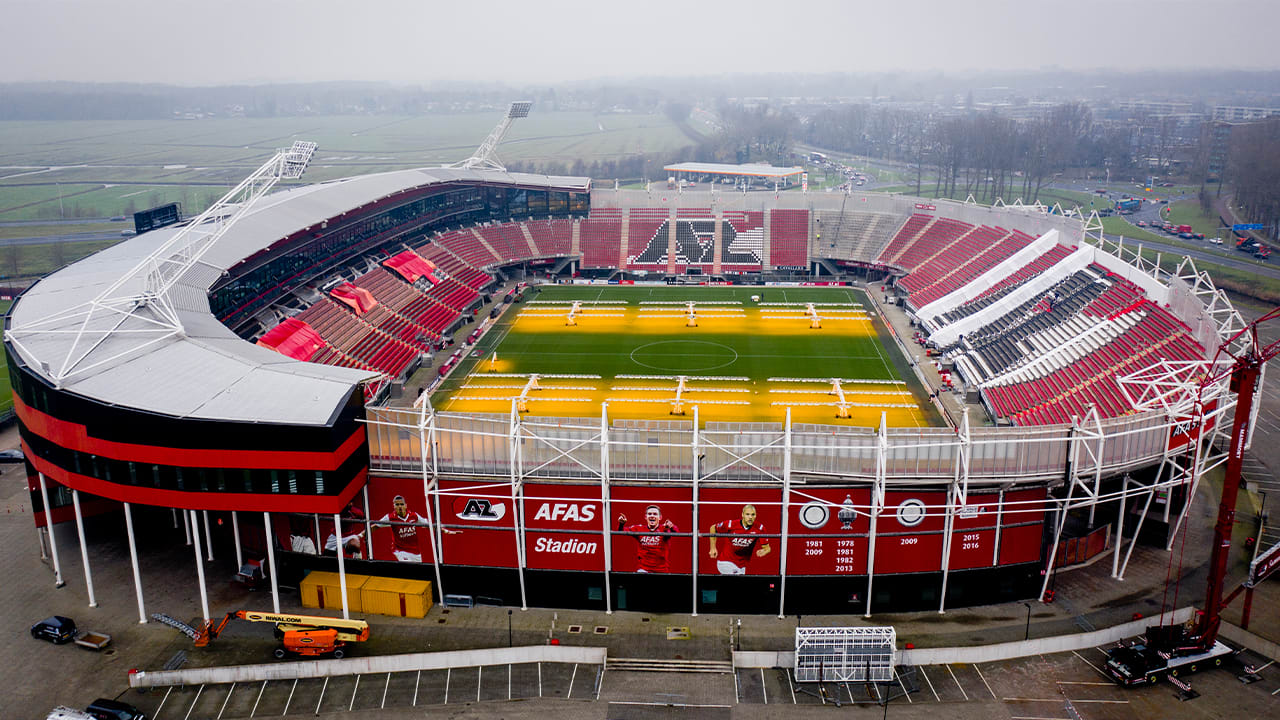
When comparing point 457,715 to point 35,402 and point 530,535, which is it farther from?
point 35,402

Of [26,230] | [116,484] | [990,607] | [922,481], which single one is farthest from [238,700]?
[26,230]

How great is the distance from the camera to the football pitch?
214 feet

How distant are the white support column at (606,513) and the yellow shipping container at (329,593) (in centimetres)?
1099

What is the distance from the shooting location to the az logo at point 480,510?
4138 cm

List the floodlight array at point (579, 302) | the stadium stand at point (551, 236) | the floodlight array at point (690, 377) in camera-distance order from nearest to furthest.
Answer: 1. the floodlight array at point (690, 377)
2. the floodlight array at point (579, 302)
3. the stadium stand at point (551, 236)

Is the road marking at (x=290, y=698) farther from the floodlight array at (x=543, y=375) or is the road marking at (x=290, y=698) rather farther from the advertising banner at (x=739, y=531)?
the floodlight array at (x=543, y=375)

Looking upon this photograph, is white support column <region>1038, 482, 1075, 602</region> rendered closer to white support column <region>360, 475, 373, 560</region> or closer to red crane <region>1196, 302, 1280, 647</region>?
red crane <region>1196, 302, 1280, 647</region>

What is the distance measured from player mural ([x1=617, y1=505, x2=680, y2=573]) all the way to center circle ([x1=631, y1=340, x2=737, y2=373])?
111ft

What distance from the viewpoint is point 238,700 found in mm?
35906

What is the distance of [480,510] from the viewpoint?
136 ft

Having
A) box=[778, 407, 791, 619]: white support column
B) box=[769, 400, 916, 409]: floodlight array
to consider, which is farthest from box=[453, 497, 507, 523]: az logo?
box=[769, 400, 916, 409]: floodlight array

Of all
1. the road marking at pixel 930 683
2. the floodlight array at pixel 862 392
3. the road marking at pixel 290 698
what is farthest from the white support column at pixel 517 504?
the floodlight array at pixel 862 392

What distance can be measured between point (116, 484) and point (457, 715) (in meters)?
18.6

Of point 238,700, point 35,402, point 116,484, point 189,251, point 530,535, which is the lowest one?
point 238,700
